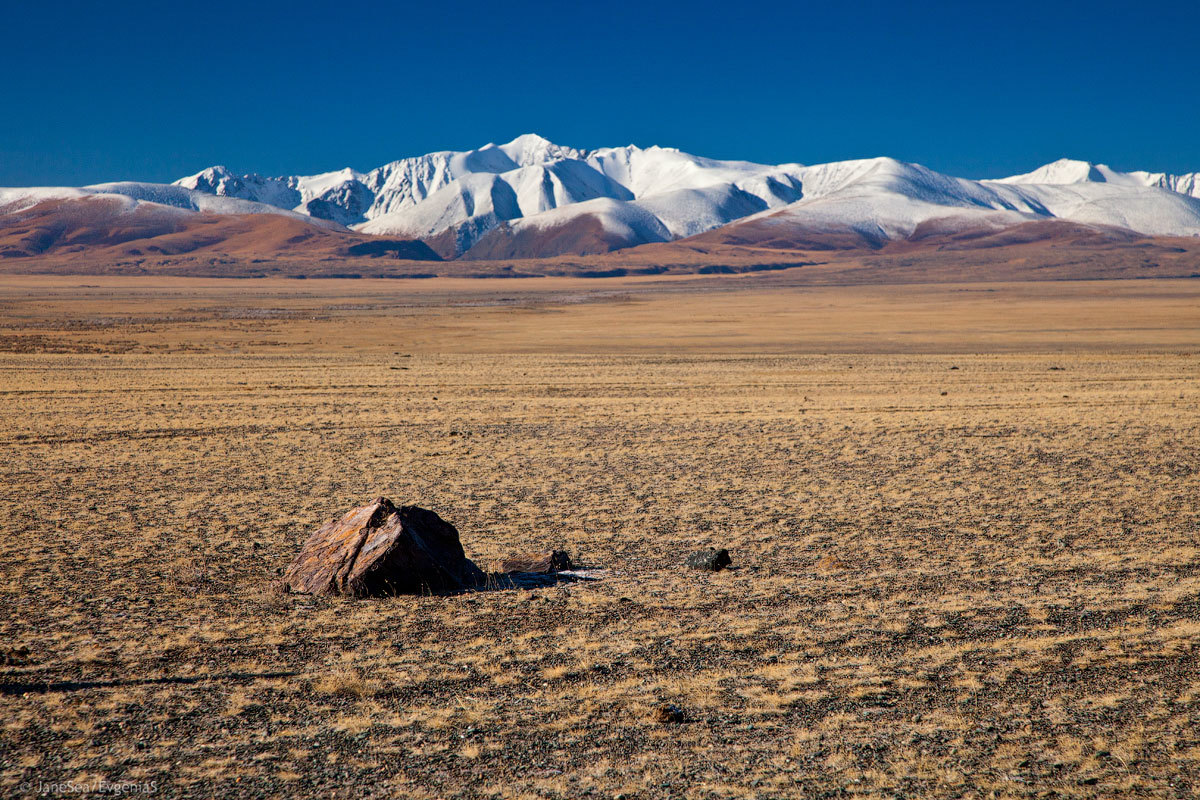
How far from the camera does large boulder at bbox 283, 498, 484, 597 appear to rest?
941 centimetres

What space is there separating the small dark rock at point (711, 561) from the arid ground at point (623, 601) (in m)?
0.20

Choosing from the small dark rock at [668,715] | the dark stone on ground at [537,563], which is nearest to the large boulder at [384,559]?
the dark stone on ground at [537,563]

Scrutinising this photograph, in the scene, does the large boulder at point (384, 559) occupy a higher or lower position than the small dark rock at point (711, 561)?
higher

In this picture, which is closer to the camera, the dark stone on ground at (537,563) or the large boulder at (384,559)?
the large boulder at (384,559)

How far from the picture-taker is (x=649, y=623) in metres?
8.55

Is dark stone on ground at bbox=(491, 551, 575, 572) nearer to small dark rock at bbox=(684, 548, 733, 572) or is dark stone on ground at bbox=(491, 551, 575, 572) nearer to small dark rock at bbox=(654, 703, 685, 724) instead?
small dark rock at bbox=(684, 548, 733, 572)

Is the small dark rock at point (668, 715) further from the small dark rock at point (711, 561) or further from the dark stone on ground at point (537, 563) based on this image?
the small dark rock at point (711, 561)

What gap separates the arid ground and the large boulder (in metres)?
0.39

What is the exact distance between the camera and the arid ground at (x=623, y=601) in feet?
19.7

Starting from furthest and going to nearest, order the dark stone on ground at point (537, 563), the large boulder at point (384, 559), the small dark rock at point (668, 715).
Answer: the dark stone on ground at point (537, 563) → the large boulder at point (384, 559) → the small dark rock at point (668, 715)

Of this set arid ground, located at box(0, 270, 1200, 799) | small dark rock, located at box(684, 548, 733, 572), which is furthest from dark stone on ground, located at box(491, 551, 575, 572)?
small dark rock, located at box(684, 548, 733, 572)

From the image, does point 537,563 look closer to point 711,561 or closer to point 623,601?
point 623,601

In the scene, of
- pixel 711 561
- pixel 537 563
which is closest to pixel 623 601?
pixel 537 563

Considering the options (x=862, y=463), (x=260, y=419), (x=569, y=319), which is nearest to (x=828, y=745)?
(x=862, y=463)
